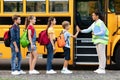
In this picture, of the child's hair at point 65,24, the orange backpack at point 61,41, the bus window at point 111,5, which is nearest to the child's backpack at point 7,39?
the orange backpack at point 61,41

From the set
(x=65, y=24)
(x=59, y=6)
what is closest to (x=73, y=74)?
(x=65, y=24)

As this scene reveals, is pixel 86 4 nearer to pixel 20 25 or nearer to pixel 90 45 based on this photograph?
pixel 90 45

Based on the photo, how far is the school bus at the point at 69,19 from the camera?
36.9 feet

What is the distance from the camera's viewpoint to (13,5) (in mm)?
11312

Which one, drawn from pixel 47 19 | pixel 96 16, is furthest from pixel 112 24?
pixel 47 19

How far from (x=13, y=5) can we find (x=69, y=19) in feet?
5.00

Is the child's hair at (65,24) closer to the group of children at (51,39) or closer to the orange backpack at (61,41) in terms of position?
the group of children at (51,39)

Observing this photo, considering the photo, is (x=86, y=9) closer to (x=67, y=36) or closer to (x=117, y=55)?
(x=67, y=36)

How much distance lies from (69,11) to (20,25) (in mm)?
1350

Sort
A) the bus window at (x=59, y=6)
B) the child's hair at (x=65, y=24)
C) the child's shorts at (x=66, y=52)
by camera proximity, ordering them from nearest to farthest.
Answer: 1. the child's hair at (x=65, y=24)
2. the child's shorts at (x=66, y=52)
3. the bus window at (x=59, y=6)

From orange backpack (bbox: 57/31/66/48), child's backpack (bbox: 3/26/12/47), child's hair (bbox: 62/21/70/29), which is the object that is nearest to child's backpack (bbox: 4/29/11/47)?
child's backpack (bbox: 3/26/12/47)

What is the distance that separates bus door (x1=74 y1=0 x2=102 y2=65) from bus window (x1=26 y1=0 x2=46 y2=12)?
0.95 meters

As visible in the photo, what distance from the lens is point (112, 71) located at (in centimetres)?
1143

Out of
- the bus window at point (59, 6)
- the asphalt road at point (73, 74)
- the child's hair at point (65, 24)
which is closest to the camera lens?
the asphalt road at point (73, 74)
